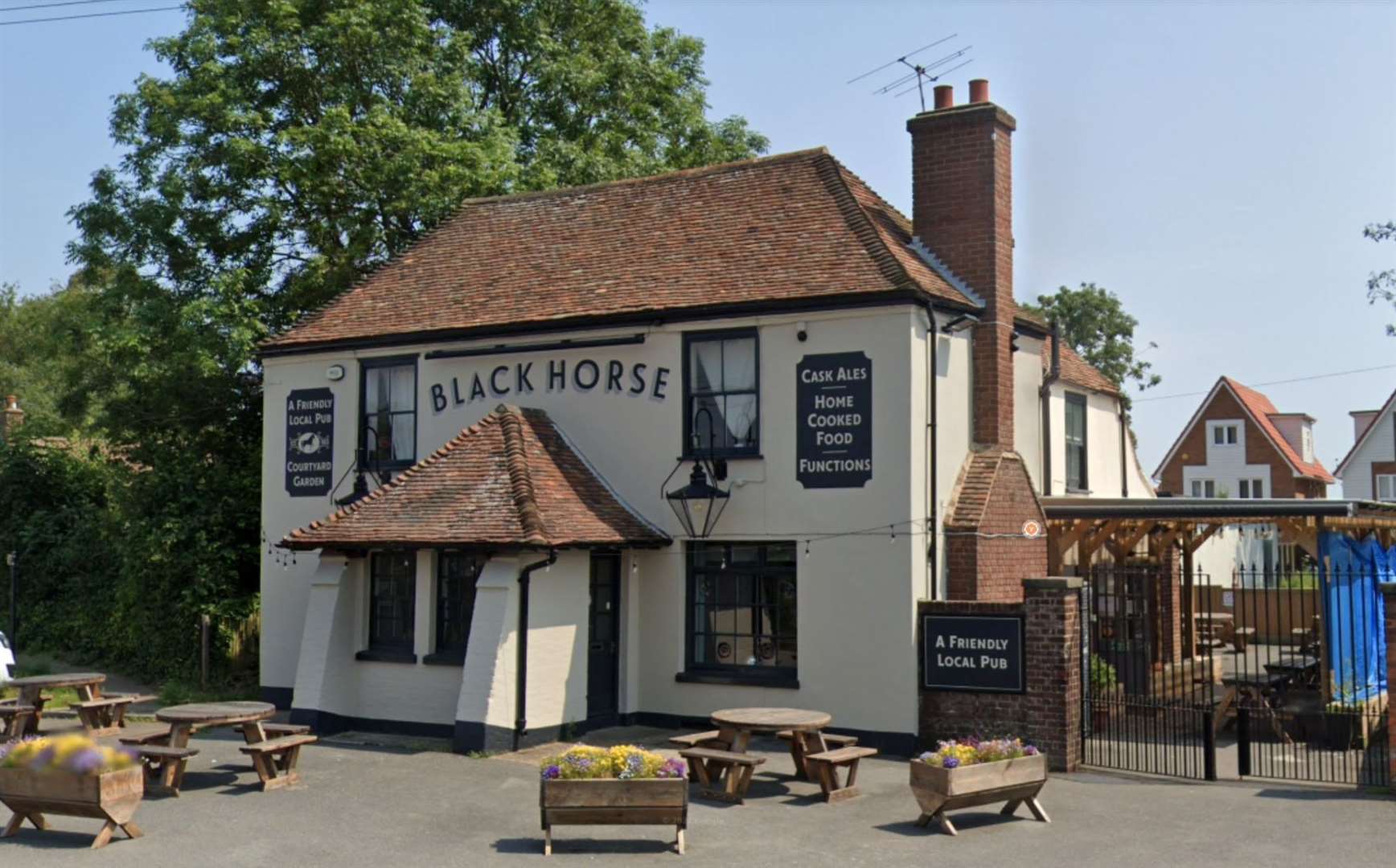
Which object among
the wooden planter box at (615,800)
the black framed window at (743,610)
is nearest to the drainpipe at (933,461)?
the black framed window at (743,610)

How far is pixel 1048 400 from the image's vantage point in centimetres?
2139

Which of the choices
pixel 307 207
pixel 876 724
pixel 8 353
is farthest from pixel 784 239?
pixel 8 353

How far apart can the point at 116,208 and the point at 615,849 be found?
18319 mm

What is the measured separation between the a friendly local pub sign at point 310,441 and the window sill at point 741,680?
663cm

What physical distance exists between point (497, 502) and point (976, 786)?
7.20 metres

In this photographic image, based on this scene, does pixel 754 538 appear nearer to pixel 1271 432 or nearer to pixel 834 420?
pixel 834 420

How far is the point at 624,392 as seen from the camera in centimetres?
1812

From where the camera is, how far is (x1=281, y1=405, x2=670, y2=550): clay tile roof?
16.2 m

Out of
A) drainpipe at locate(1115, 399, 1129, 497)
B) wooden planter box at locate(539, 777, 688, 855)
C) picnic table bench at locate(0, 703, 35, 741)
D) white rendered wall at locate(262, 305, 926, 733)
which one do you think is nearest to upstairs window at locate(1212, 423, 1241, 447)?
drainpipe at locate(1115, 399, 1129, 497)

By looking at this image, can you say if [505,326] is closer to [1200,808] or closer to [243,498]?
[243,498]

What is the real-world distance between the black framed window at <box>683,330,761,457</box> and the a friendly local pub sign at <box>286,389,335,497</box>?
612 centimetres

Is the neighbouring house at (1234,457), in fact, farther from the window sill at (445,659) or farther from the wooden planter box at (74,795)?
the wooden planter box at (74,795)

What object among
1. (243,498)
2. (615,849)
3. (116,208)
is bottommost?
(615,849)

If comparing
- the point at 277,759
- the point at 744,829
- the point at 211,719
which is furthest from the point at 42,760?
the point at 744,829
